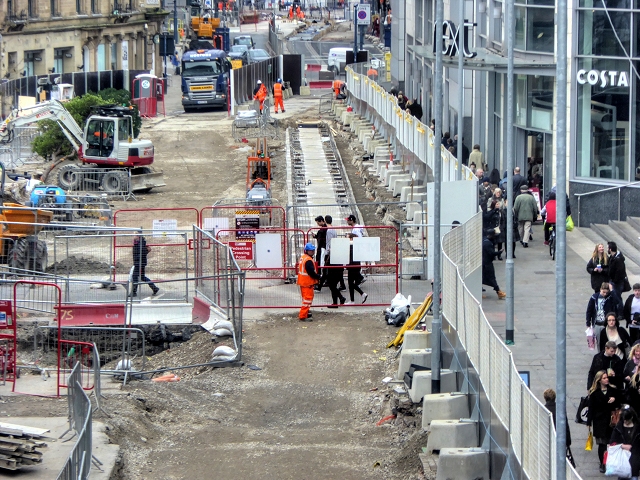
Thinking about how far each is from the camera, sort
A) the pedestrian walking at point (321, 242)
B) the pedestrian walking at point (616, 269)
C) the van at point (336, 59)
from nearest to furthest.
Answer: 1. the pedestrian walking at point (616, 269)
2. the pedestrian walking at point (321, 242)
3. the van at point (336, 59)

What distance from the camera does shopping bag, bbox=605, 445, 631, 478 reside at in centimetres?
1272

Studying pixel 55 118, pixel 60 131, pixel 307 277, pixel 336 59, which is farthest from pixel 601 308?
pixel 336 59

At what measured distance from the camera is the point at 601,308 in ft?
56.4

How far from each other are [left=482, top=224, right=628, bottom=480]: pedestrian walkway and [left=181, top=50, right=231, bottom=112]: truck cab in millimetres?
33829

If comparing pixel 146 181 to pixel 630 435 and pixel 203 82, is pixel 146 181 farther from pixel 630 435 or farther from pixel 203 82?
pixel 630 435

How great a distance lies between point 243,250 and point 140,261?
2.69 meters

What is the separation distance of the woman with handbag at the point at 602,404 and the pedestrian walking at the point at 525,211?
12.8 meters

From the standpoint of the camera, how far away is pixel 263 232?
25.2 m

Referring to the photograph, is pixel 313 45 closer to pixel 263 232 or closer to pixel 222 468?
pixel 263 232

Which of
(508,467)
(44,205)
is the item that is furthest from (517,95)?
(508,467)

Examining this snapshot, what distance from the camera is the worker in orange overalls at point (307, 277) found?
22.4 meters

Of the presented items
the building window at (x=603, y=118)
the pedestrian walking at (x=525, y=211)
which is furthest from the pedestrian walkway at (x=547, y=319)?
the building window at (x=603, y=118)

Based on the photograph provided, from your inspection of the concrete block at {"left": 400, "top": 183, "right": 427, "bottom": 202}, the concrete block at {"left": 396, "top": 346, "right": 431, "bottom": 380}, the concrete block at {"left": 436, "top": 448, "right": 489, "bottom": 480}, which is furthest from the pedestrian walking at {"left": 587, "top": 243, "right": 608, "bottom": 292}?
the concrete block at {"left": 400, "top": 183, "right": 427, "bottom": 202}

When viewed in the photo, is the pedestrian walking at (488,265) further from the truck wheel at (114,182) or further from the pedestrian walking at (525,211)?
the truck wheel at (114,182)
